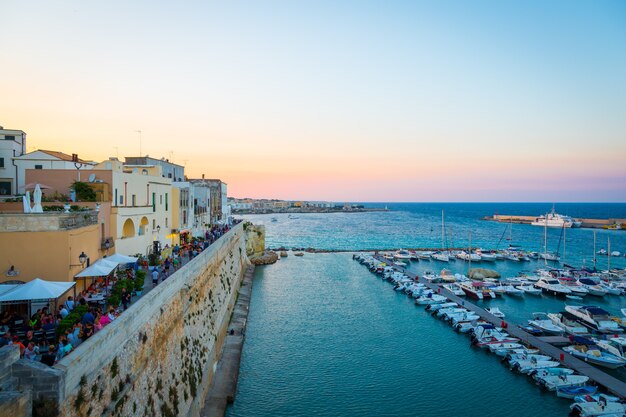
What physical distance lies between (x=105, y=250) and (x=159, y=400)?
7.94 m

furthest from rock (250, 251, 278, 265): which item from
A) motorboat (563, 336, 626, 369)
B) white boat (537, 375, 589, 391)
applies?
white boat (537, 375, 589, 391)

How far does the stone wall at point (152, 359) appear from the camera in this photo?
740 centimetres

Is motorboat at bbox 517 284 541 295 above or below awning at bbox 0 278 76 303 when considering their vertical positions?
below

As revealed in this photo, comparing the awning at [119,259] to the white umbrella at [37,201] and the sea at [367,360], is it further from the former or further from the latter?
the sea at [367,360]

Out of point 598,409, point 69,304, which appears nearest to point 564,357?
point 598,409

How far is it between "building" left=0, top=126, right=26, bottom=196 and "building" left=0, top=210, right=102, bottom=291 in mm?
13123

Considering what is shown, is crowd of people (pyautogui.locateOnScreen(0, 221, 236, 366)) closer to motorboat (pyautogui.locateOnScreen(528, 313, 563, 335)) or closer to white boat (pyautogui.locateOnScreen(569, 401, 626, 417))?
white boat (pyautogui.locateOnScreen(569, 401, 626, 417))

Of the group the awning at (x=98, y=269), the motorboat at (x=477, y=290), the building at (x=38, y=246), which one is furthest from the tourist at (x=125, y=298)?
the motorboat at (x=477, y=290)

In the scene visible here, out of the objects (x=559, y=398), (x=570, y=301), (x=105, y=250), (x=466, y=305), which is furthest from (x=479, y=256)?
(x=105, y=250)

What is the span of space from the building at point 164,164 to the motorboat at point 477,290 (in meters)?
27.0

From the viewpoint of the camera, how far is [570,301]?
111 feet

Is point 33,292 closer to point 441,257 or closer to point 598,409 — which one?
point 598,409

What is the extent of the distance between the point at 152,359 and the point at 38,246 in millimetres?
4683

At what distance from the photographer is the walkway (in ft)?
50.5
